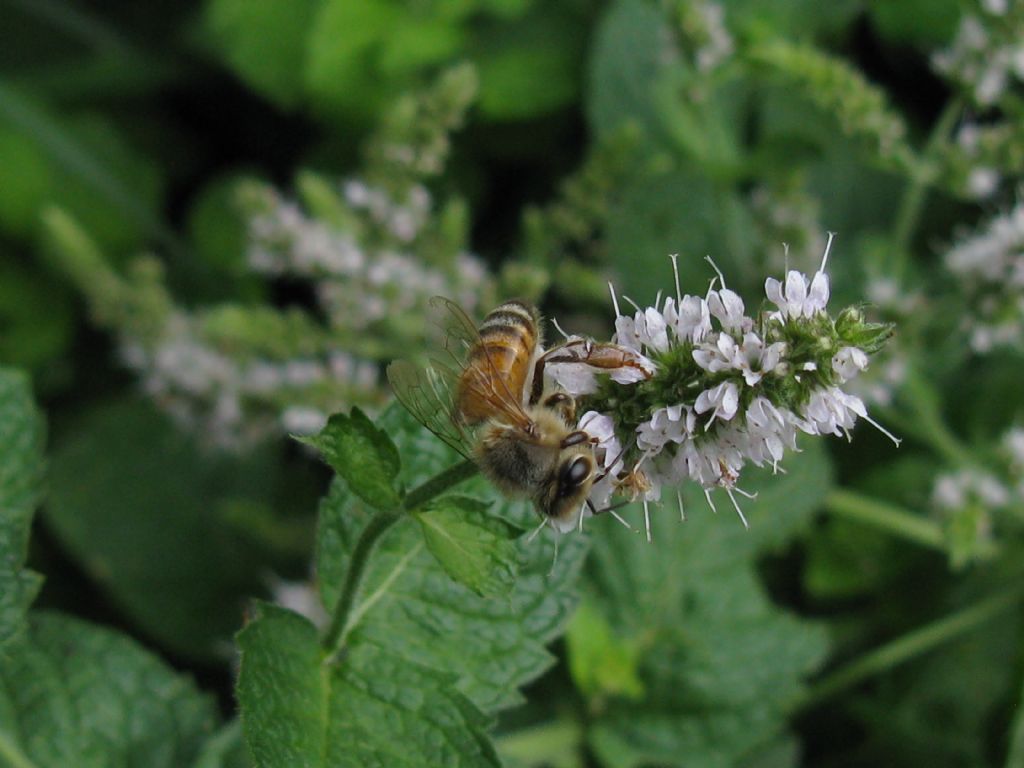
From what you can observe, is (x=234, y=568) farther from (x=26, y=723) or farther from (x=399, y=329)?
(x=26, y=723)

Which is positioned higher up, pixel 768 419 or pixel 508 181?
pixel 508 181

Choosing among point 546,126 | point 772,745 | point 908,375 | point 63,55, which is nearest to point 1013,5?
point 908,375

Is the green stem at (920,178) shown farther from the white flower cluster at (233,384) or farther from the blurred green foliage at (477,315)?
the white flower cluster at (233,384)

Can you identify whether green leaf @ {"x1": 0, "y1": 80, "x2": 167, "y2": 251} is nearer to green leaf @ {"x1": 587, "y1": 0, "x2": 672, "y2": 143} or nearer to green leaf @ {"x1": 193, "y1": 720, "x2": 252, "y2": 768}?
green leaf @ {"x1": 587, "y1": 0, "x2": 672, "y2": 143}

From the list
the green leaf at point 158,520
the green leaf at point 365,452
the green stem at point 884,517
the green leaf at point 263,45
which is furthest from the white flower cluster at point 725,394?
the green leaf at point 263,45

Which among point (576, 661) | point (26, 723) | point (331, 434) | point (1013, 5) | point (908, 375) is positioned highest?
point (1013, 5)

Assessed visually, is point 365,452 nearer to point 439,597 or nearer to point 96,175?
point 439,597

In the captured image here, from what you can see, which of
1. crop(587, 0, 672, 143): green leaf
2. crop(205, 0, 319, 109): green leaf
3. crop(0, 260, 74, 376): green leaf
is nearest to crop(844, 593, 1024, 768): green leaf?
crop(587, 0, 672, 143): green leaf
